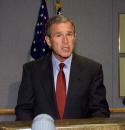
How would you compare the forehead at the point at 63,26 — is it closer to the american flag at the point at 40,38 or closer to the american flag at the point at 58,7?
the american flag at the point at 40,38

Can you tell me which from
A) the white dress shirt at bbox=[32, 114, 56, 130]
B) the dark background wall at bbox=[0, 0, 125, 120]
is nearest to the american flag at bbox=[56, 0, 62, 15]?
the dark background wall at bbox=[0, 0, 125, 120]

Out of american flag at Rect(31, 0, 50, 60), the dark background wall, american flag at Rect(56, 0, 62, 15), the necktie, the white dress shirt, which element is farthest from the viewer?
the dark background wall

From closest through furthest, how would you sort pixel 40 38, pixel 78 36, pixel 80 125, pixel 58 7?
pixel 80 125, pixel 40 38, pixel 58 7, pixel 78 36

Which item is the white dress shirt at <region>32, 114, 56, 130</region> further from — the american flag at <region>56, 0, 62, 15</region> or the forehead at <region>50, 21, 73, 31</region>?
the american flag at <region>56, 0, 62, 15</region>

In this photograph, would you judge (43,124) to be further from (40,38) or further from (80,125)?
(40,38)

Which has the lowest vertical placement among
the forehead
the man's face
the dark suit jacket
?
the dark suit jacket

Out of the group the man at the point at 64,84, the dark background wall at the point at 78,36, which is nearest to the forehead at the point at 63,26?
the man at the point at 64,84

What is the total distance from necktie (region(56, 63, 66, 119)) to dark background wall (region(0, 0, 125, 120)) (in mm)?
2331

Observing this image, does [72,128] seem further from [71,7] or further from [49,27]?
[71,7]

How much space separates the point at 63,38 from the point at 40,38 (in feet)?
7.08

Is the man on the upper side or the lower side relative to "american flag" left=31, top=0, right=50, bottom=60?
lower

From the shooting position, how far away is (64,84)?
2.09 m

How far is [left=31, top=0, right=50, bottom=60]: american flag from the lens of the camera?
13.3ft

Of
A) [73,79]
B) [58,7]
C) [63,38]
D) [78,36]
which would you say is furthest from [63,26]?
[78,36]
